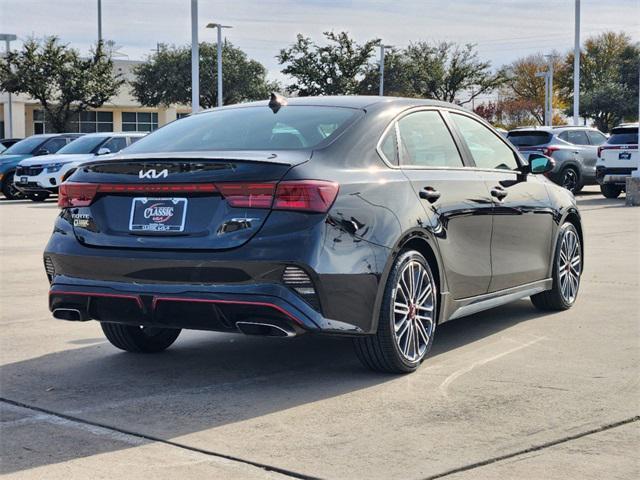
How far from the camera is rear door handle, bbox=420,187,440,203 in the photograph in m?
6.11

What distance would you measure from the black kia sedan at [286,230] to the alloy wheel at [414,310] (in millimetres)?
11

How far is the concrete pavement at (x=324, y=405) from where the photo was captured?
4.33 m

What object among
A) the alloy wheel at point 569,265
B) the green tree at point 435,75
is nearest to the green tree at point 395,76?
the green tree at point 435,75

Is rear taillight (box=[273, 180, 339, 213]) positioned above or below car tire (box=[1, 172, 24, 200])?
above

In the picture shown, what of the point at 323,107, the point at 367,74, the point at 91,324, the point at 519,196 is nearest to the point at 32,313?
the point at 91,324

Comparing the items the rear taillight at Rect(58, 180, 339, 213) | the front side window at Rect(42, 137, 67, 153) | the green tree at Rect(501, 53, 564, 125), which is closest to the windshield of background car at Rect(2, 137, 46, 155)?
the front side window at Rect(42, 137, 67, 153)

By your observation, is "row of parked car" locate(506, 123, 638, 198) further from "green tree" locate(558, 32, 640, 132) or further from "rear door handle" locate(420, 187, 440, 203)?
"green tree" locate(558, 32, 640, 132)

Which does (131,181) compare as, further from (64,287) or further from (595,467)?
(595,467)

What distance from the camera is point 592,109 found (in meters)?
63.4

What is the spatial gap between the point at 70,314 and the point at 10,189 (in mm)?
21212

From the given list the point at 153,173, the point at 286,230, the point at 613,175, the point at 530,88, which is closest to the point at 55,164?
the point at 613,175

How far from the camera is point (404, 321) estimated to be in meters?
5.89

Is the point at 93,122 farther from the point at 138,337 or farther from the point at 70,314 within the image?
the point at 70,314

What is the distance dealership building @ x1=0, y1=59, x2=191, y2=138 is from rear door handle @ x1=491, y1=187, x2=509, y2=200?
198 feet
